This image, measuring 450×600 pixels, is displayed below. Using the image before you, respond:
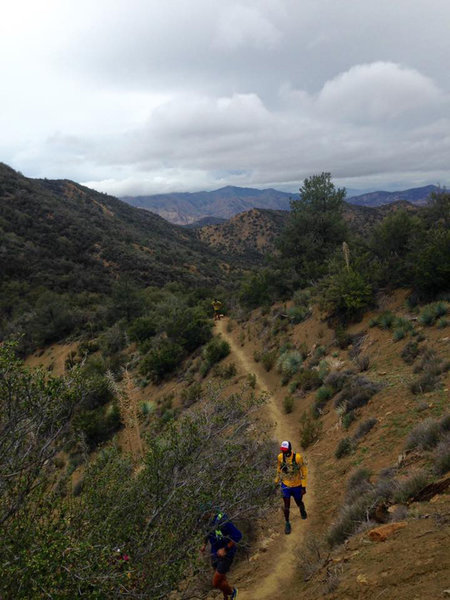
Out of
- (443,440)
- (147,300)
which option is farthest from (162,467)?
(147,300)

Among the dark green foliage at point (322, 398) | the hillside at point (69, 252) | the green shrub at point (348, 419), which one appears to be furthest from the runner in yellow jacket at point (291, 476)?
the hillside at point (69, 252)

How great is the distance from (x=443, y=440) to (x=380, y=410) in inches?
116

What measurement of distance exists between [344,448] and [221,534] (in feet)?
14.1

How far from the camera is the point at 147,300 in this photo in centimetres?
3375

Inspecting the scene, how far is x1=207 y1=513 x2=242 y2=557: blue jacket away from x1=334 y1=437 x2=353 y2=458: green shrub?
387 centimetres

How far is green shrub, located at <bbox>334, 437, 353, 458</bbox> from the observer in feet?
27.0

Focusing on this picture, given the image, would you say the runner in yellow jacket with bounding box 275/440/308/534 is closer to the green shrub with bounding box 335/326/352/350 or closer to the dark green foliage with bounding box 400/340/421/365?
the dark green foliage with bounding box 400/340/421/365

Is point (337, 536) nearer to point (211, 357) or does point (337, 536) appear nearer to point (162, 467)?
point (162, 467)

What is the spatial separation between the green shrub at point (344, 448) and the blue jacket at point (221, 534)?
152 inches

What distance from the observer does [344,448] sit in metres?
8.31

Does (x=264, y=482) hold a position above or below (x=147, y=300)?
below

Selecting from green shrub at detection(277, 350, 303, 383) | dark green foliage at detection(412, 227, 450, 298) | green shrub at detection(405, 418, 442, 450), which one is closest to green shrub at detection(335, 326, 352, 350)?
green shrub at detection(277, 350, 303, 383)

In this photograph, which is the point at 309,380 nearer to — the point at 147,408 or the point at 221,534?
the point at 221,534

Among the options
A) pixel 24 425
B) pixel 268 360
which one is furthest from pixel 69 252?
pixel 24 425
